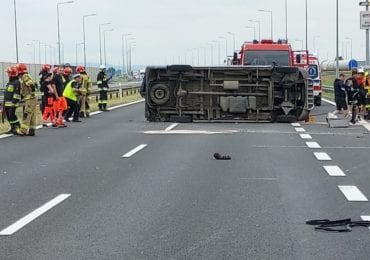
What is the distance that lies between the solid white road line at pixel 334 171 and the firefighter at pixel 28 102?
30.4 ft

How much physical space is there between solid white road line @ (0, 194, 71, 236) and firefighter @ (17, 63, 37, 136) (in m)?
9.95

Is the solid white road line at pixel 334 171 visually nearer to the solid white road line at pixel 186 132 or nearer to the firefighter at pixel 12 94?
the solid white road line at pixel 186 132

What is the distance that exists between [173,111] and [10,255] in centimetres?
1697

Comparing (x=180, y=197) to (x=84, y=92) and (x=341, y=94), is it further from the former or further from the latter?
(x=84, y=92)

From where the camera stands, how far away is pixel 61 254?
6633mm

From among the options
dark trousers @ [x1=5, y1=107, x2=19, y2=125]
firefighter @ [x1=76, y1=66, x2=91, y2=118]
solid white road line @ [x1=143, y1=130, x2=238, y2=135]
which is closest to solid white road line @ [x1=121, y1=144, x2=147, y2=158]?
solid white road line @ [x1=143, y1=130, x2=238, y2=135]

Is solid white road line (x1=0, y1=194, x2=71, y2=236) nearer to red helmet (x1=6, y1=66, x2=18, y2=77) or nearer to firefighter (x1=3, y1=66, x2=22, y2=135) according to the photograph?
firefighter (x1=3, y1=66, x2=22, y2=135)

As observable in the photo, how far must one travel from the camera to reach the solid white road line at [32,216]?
25.1 ft

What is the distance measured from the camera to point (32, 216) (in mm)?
8414

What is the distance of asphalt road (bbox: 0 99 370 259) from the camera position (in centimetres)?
691

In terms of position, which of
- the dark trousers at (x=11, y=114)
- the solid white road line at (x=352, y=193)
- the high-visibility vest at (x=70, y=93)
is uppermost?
the high-visibility vest at (x=70, y=93)

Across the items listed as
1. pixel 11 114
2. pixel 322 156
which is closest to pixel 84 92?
Answer: pixel 11 114

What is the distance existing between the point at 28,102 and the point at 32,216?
1145cm

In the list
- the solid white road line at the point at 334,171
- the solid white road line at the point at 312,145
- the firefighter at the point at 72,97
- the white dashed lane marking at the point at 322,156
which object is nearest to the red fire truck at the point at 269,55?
the firefighter at the point at 72,97
